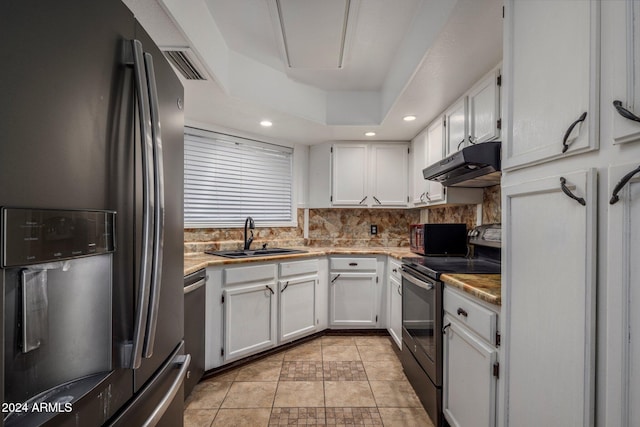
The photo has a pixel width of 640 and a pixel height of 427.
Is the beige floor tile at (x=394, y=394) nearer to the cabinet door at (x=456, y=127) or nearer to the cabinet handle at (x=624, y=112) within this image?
the cabinet door at (x=456, y=127)

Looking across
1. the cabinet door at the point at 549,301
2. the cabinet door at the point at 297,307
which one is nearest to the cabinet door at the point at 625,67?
the cabinet door at the point at 549,301

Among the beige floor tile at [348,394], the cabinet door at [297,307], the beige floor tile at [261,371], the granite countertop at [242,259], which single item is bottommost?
the beige floor tile at [261,371]

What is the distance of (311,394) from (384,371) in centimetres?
65

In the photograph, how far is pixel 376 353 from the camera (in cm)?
267

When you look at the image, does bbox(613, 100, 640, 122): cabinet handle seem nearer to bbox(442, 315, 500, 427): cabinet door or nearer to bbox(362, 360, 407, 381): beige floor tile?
bbox(442, 315, 500, 427): cabinet door

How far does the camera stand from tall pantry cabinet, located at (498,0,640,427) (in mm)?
659

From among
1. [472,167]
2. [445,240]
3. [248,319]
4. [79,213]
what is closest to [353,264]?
[445,240]

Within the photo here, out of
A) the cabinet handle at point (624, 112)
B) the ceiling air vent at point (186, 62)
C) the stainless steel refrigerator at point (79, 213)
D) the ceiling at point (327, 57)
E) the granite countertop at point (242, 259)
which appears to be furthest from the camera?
the granite countertop at point (242, 259)

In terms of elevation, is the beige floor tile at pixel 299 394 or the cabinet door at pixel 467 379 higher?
the cabinet door at pixel 467 379

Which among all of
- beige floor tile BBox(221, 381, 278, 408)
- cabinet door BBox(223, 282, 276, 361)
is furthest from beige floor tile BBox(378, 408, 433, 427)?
cabinet door BBox(223, 282, 276, 361)

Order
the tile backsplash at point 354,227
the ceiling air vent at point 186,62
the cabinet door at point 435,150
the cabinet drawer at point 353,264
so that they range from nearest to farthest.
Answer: the ceiling air vent at point 186,62 < the cabinet door at point 435,150 < the cabinet drawer at point 353,264 < the tile backsplash at point 354,227

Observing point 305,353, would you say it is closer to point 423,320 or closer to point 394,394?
point 394,394

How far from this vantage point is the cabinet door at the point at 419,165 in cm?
288

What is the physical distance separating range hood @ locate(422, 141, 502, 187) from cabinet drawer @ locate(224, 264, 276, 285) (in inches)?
60.3
